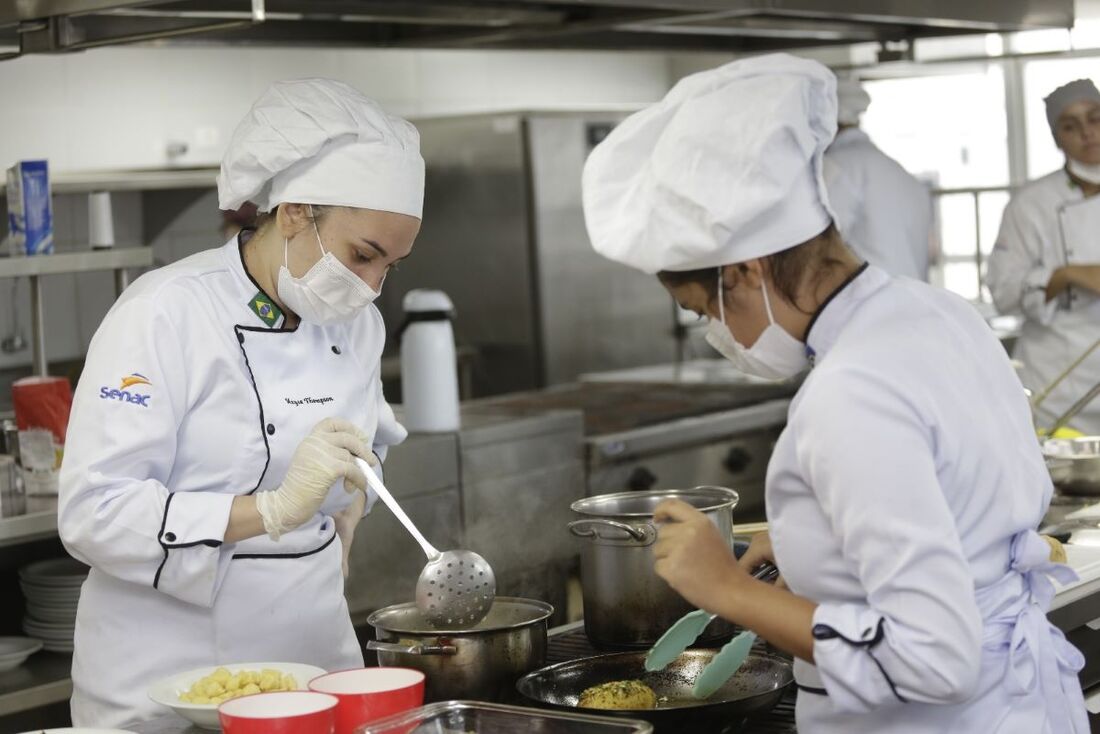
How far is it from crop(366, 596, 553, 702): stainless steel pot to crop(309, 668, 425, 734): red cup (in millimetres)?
68

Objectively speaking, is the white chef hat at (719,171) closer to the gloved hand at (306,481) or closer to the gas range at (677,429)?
the gloved hand at (306,481)

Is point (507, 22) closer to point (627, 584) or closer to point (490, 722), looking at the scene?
point (627, 584)

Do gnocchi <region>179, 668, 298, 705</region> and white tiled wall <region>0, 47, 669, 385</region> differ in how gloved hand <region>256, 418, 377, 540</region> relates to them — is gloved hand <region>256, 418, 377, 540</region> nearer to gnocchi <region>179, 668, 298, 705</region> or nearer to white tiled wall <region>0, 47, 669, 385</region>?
gnocchi <region>179, 668, 298, 705</region>

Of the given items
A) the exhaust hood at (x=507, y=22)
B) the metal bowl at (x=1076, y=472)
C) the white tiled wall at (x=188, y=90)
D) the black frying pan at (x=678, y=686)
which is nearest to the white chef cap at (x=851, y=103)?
the exhaust hood at (x=507, y=22)

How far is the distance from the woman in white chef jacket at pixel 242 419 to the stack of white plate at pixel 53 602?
137cm

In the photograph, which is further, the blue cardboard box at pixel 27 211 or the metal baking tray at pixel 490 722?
the blue cardboard box at pixel 27 211

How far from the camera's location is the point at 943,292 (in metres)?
1.54

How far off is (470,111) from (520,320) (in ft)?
4.79

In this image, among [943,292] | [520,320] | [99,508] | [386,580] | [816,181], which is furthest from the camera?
[520,320]

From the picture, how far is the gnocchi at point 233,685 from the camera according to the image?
66.4 inches

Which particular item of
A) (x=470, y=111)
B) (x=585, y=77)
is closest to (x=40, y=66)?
(x=470, y=111)

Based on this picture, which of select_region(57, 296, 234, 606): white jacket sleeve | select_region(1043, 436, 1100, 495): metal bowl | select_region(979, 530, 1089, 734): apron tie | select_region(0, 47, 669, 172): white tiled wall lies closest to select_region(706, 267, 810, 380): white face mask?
select_region(979, 530, 1089, 734): apron tie

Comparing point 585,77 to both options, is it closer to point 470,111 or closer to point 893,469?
point 470,111

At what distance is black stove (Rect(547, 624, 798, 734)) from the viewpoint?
168cm
